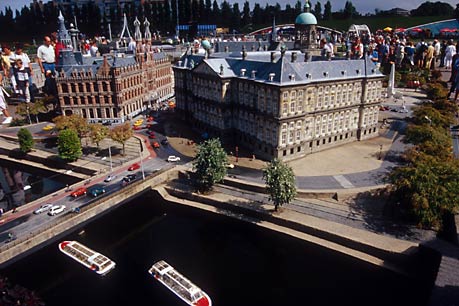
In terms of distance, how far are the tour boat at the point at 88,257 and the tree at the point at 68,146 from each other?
105 ft

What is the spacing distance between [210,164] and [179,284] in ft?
87.0

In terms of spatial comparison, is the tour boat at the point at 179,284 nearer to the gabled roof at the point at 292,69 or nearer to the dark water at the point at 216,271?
the dark water at the point at 216,271

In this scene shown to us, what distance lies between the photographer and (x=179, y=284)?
48.8 meters

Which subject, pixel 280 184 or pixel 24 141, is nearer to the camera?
pixel 280 184

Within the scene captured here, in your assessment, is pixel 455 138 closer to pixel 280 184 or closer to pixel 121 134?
pixel 280 184

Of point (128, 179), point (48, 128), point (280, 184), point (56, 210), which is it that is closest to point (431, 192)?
point (280, 184)

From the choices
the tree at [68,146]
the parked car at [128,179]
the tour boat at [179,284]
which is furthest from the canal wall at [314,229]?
the tree at [68,146]

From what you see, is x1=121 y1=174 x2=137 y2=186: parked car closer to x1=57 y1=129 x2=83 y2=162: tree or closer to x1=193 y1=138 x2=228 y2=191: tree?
x1=193 y1=138 x2=228 y2=191: tree

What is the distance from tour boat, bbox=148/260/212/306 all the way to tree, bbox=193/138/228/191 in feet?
69.6

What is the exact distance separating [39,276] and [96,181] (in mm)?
25607

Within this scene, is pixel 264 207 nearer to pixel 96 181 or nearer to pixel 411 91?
pixel 96 181

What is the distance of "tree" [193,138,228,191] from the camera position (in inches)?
2749

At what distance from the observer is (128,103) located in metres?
117

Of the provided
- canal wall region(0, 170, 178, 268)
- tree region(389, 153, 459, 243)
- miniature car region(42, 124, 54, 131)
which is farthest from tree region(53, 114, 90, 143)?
tree region(389, 153, 459, 243)
